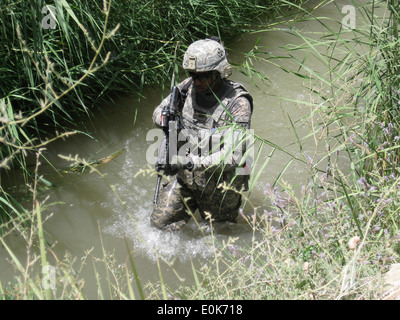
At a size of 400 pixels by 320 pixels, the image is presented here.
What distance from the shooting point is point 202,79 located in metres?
3.51

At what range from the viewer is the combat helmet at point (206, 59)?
3412 mm

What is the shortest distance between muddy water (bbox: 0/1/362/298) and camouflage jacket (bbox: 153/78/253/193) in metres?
0.37

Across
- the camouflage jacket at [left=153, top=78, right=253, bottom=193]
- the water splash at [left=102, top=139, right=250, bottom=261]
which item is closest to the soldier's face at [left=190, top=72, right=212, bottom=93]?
the camouflage jacket at [left=153, top=78, right=253, bottom=193]

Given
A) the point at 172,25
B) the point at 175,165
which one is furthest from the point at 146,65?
the point at 175,165

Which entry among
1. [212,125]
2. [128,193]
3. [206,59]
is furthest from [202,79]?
[128,193]

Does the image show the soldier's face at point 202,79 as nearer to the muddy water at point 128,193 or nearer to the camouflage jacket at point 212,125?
the camouflage jacket at point 212,125

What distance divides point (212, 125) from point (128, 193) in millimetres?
1254

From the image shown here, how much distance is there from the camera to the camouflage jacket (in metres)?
3.46

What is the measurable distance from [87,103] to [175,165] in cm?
176

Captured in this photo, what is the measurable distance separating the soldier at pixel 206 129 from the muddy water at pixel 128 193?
0.19 metres
